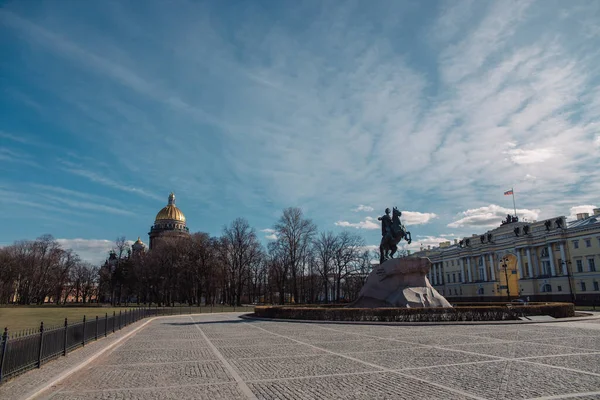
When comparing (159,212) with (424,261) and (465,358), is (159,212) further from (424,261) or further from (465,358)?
(465,358)

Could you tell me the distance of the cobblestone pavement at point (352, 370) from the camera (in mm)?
8289

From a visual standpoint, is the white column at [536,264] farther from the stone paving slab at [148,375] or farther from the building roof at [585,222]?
the stone paving slab at [148,375]

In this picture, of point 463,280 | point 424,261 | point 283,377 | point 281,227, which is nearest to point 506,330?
point 424,261

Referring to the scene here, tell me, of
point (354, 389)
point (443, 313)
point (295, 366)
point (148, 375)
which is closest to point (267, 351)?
point (295, 366)

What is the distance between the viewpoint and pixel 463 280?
324 ft

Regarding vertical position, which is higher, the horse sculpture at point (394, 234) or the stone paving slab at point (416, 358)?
the horse sculpture at point (394, 234)

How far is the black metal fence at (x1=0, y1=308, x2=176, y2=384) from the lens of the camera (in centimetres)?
947

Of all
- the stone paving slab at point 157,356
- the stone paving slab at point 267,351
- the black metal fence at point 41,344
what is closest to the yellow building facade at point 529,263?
the stone paving slab at point 267,351

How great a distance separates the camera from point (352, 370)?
416 inches

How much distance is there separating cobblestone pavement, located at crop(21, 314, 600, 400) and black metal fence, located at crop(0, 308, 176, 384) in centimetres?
131

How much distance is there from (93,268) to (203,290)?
45.2m

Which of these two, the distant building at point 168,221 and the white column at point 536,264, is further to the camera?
the distant building at point 168,221

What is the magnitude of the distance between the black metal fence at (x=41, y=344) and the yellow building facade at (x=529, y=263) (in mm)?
56040

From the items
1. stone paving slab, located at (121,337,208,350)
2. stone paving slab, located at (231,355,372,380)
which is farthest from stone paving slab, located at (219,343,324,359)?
stone paving slab, located at (121,337,208,350)
